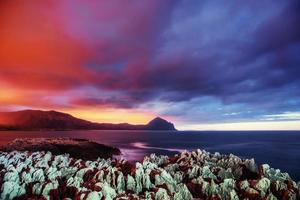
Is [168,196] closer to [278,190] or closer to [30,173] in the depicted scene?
[278,190]

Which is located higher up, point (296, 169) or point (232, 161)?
point (232, 161)

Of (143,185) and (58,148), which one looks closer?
(143,185)

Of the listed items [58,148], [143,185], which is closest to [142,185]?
[143,185]

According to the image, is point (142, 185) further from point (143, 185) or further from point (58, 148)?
point (58, 148)

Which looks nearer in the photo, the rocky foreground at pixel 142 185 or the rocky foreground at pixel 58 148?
the rocky foreground at pixel 142 185

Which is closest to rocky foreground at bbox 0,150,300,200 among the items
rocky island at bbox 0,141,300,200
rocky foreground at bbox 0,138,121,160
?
rocky island at bbox 0,141,300,200

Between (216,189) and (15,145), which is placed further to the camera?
(15,145)

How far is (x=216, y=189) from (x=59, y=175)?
8.75m

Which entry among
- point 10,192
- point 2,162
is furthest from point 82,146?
point 10,192

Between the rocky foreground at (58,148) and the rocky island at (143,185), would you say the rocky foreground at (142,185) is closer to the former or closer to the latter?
the rocky island at (143,185)

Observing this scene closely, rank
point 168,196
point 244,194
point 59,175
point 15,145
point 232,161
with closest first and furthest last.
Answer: point 168,196 → point 244,194 → point 59,175 → point 232,161 → point 15,145

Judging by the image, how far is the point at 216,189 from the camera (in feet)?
46.2

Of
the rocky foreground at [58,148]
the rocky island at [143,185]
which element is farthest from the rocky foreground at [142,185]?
the rocky foreground at [58,148]

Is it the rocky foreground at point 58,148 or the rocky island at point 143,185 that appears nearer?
the rocky island at point 143,185
